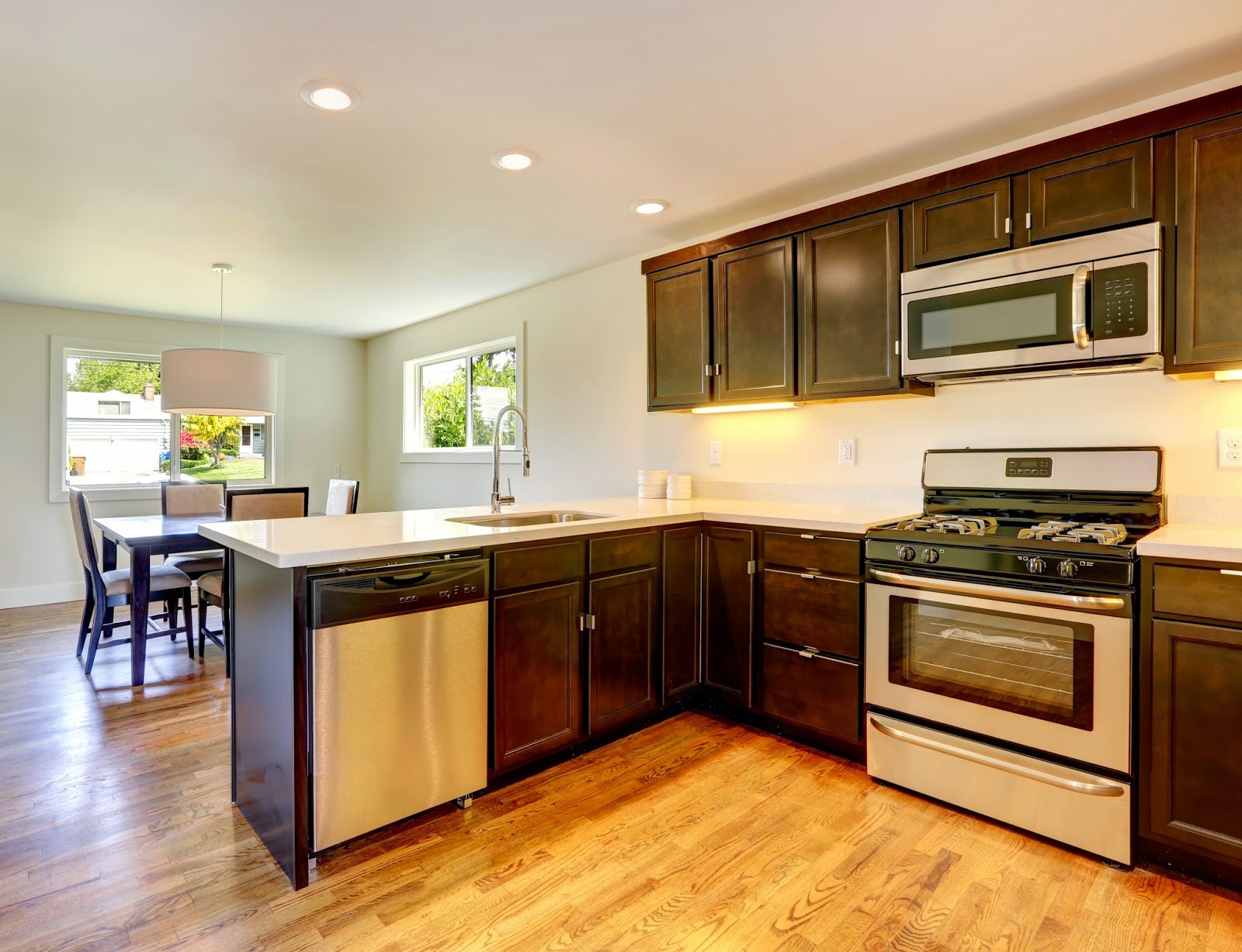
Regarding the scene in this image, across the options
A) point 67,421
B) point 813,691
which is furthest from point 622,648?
point 67,421

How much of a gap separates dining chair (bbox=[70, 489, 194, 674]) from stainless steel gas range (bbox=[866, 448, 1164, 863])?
3510 mm

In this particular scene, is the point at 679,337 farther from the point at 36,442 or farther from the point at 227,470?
the point at 36,442

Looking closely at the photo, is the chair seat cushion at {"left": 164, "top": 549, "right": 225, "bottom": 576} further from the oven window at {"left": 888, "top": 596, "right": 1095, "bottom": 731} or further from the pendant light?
the oven window at {"left": 888, "top": 596, "right": 1095, "bottom": 731}

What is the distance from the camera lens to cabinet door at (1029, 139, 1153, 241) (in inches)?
80.0

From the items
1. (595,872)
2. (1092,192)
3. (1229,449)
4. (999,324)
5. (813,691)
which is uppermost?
(1092,192)

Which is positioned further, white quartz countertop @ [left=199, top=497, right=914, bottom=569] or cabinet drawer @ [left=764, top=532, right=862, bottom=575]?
cabinet drawer @ [left=764, top=532, right=862, bottom=575]

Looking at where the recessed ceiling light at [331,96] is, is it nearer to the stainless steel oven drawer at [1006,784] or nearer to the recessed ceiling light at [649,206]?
the recessed ceiling light at [649,206]

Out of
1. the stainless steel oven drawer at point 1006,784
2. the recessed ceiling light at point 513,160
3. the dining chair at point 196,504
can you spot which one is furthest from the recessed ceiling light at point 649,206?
the dining chair at point 196,504

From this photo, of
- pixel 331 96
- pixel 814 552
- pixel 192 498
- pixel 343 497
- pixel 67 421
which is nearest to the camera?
pixel 331 96

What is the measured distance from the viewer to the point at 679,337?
3.29 metres

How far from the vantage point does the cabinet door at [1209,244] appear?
6.19 feet

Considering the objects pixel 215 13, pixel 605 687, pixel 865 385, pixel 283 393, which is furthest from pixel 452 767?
pixel 283 393

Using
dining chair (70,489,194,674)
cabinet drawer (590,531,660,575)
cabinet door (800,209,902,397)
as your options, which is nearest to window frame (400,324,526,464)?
dining chair (70,489,194,674)

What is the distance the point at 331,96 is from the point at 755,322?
1.81m
